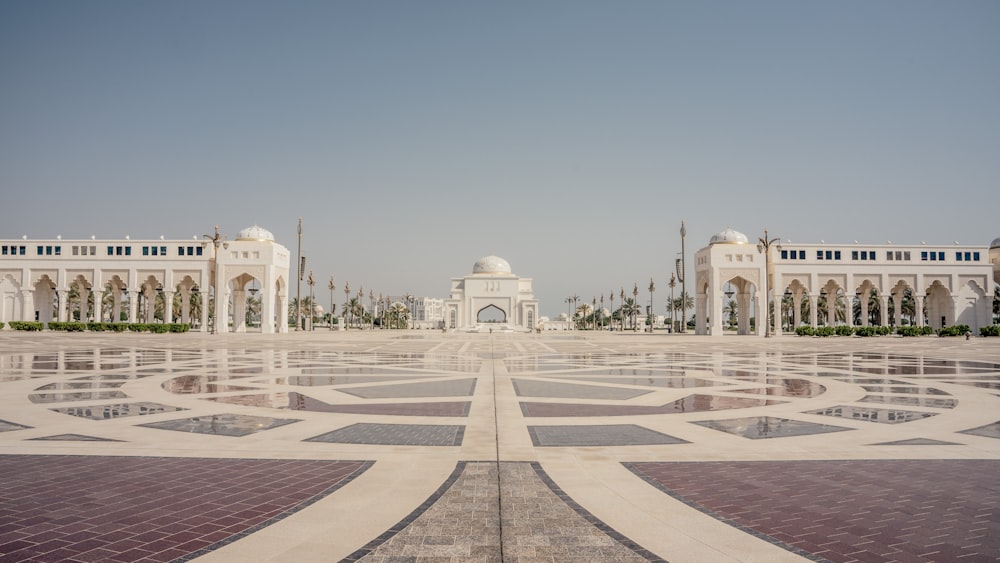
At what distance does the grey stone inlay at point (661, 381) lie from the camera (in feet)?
51.3

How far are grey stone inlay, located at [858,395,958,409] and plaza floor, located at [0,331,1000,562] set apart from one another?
6cm

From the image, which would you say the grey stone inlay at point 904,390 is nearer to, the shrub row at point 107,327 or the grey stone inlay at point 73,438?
the grey stone inlay at point 73,438

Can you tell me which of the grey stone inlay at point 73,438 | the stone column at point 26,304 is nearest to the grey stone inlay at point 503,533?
the grey stone inlay at point 73,438

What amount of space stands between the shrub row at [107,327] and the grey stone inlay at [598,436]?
189 ft

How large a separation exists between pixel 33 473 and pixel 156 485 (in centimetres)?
171

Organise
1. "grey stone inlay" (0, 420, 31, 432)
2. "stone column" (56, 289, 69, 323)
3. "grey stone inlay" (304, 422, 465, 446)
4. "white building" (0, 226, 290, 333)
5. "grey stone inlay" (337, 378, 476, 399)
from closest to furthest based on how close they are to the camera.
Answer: "grey stone inlay" (304, 422, 465, 446), "grey stone inlay" (0, 420, 31, 432), "grey stone inlay" (337, 378, 476, 399), "white building" (0, 226, 290, 333), "stone column" (56, 289, 69, 323)

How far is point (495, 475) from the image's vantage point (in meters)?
6.62

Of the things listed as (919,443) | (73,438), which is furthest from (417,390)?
(919,443)

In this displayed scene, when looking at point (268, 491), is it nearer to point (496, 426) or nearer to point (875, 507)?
point (496, 426)

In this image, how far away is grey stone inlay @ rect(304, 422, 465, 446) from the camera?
27.3ft

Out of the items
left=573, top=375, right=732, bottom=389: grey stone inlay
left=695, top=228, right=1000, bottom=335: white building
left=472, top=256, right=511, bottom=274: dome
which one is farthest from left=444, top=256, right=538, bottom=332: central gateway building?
left=573, top=375, right=732, bottom=389: grey stone inlay

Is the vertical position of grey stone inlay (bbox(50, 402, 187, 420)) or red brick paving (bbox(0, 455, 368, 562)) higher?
grey stone inlay (bbox(50, 402, 187, 420))

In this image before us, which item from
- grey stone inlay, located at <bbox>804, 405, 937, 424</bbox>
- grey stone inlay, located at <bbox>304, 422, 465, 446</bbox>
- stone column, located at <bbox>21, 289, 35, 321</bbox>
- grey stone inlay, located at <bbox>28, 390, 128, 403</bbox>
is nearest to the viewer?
grey stone inlay, located at <bbox>304, 422, 465, 446</bbox>

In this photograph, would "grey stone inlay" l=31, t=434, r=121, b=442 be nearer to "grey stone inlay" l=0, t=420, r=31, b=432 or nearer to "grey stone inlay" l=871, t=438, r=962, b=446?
"grey stone inlay" l=0, t=420, r=31, b=432
